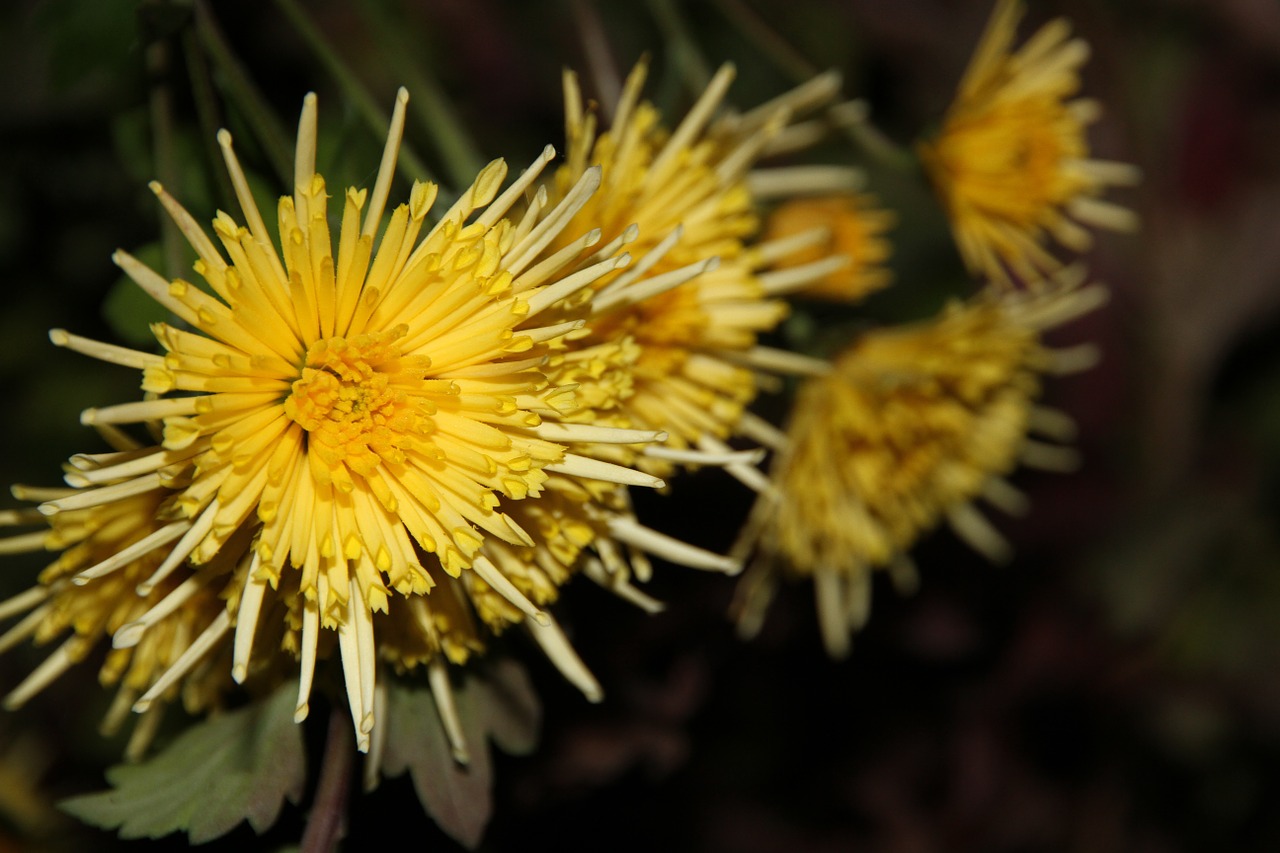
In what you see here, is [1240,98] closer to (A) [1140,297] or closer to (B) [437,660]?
(A) [1140,297]

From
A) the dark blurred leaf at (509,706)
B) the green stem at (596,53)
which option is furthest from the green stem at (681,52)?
the dark blurred leaf at (509,706)

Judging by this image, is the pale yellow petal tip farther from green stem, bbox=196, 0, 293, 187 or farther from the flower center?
green stem, bbox=196, 0, 293, 187

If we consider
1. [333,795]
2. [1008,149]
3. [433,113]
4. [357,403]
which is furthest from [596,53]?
[333,795]

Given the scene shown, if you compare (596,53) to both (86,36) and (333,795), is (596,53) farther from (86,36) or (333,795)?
(333,795)

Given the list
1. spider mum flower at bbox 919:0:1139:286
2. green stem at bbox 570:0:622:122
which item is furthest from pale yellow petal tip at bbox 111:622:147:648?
spider mum flower at bbox 919:0:1139:286

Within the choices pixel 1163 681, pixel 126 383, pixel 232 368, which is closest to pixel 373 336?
pixel 232 368

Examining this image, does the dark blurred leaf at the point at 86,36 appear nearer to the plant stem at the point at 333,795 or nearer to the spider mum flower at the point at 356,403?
the spider mum flower at the point at 356,403
